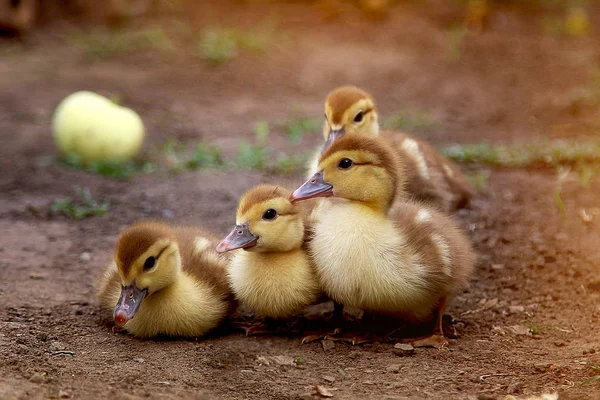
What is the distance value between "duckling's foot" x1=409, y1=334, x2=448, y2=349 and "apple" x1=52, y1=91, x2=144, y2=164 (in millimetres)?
4006

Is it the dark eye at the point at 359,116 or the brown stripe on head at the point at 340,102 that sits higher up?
the brown stripe on head at the point at 340,102

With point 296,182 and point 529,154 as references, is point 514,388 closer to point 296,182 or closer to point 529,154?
point 296,182

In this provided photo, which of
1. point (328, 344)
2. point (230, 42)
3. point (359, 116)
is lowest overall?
point (328, 344)

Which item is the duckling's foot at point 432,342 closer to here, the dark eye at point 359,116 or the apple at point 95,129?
the dark eye at point 359,116

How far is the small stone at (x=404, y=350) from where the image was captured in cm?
430

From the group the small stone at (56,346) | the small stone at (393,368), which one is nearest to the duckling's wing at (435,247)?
the small stone at (393,368)

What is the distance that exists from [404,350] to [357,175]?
893 mm

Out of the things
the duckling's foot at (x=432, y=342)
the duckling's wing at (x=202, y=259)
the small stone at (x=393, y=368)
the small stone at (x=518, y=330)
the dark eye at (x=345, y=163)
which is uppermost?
the dark eye at (x=345, y=163)

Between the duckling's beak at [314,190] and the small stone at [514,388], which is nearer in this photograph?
the small stone at [514,388]

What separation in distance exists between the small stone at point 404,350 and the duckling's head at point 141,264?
3.89ft

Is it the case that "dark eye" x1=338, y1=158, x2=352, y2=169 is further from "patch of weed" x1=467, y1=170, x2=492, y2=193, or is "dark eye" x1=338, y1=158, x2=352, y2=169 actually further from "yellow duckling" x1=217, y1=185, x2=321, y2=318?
"patch of weed" x1=467, y1=170, x2=492, y2=193

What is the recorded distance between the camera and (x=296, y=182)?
5824 mm

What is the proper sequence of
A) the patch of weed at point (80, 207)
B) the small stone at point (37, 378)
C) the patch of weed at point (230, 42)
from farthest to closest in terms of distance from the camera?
the patch of weed at point (230, 42), the patch of weed at point (80, 207), the small stone at point (37, 378)

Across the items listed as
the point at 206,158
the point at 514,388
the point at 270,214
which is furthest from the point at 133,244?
the point at 206,158
